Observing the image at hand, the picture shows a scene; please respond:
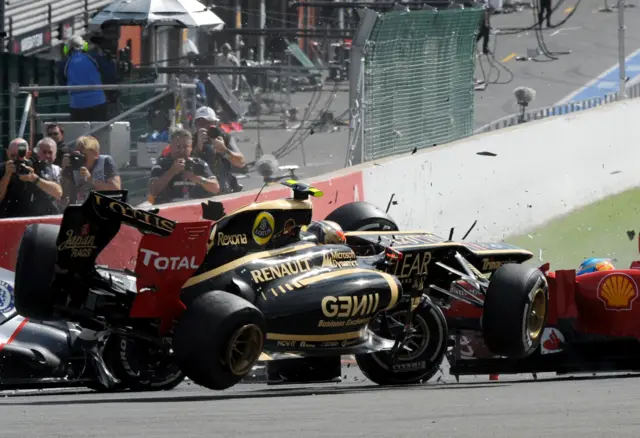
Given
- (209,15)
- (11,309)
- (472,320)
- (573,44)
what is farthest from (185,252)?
(573,44)

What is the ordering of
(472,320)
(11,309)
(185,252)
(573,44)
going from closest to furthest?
(185,252), (11,309), (472,320), (573,44)

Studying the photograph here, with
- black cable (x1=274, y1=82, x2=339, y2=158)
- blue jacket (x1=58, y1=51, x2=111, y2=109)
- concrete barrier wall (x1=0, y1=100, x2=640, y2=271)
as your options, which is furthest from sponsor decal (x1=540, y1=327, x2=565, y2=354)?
black cable (x1=274, y1=82, x2=339, y2=158)

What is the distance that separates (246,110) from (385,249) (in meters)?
9.82

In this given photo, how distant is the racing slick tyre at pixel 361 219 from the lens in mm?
12156

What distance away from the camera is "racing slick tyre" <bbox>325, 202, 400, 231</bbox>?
1216 centimetres

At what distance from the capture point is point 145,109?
1593 centimetres

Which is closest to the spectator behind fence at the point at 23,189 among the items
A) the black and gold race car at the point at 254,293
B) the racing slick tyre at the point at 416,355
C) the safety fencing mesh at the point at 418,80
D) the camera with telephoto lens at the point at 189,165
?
the camera with telephoto lens at the point at 189,165

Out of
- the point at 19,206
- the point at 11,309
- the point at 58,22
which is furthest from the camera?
the point at 58,22

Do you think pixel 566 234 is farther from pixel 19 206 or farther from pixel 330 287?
pixel 330 287

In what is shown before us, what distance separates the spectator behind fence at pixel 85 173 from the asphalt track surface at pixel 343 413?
3407 millimetres

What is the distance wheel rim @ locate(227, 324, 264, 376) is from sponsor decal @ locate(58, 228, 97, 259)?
1.13 meters

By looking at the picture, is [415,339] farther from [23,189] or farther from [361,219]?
[23,189]

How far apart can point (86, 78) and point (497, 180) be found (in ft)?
17.3

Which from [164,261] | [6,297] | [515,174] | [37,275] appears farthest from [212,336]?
[515,174]
